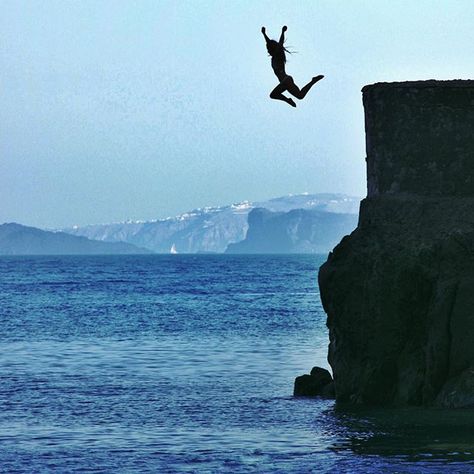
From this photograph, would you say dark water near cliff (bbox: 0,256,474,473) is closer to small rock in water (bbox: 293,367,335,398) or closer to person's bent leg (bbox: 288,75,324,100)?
small rock in water (bbox: 293,367,335,398)

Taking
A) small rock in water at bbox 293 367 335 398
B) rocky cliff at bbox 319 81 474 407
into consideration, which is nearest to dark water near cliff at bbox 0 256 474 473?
small rock in water at bbox 293 367 335 398

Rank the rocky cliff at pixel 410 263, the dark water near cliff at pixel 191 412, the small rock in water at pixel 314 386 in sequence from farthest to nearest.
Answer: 1. the small rock in water at pixel 314 386
2. the rocky cliff at pixel 410 263
3. the dark water near cliff at pixel 191 412

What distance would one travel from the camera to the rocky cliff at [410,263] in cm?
2398

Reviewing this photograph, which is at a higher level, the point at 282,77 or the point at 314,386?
the point at 282,77

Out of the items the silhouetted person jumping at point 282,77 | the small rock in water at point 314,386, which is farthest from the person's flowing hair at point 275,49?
the small rock in water at point 314,386

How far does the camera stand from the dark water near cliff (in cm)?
2003

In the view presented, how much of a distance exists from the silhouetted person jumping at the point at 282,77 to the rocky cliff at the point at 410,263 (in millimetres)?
5095

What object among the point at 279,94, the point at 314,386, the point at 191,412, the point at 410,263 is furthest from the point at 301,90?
the point at 314,386

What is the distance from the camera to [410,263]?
24.4 metres

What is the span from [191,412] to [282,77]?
28.6 feet

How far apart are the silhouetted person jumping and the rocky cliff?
510 cm

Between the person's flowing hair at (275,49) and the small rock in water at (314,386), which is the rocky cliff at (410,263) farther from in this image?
the person's flowing hair at (275,49)

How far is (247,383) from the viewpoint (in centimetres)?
3150

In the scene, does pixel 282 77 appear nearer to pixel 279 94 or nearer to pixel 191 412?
pixel 279 94
